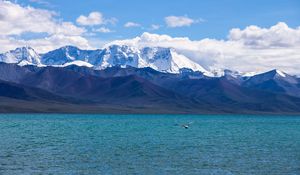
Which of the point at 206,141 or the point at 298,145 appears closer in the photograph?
the point at 298,145

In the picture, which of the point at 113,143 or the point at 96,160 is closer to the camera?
the point at 96,160

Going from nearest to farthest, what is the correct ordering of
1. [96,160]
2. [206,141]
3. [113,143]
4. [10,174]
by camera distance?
[10,174] < [96,160] < [113,143] < [206,141]

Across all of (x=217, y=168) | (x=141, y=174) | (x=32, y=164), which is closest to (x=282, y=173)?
(x=217, y=168)

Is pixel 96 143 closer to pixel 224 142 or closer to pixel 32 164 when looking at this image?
pixel 224 142

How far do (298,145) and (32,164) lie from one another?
37140mm

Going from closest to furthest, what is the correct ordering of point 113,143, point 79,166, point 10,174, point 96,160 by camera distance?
point 10,174, point 79,166, point 96,160, point 113,143

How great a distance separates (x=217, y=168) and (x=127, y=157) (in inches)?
410

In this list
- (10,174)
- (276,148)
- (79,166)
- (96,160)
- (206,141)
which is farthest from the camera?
(206,141)

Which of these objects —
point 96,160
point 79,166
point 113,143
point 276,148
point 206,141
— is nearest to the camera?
point 79,166

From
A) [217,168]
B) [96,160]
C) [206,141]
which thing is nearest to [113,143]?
[206,141]

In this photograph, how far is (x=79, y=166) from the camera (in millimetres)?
49031

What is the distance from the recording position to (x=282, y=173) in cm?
4662

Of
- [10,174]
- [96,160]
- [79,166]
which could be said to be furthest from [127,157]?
[10,174]

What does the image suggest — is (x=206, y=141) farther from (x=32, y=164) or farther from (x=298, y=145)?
(x=32, y=164)
